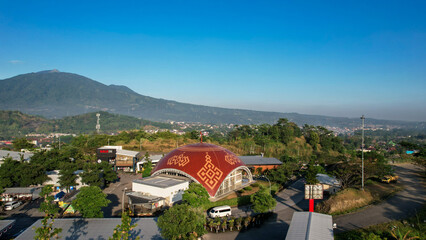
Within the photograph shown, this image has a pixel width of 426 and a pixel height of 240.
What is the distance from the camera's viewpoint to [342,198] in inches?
942

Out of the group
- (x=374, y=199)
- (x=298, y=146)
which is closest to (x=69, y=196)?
(x=374, y=199)

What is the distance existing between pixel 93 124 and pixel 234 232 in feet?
536

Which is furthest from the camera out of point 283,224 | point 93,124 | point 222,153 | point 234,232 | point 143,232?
point 93,124

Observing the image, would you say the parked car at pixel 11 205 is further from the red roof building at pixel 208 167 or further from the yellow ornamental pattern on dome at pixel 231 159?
the yellow ornamental pattern on dome at pixel 231 159

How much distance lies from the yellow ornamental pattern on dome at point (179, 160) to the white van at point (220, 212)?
26.2 ft

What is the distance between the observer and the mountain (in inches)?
5423

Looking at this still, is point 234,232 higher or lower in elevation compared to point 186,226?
lower

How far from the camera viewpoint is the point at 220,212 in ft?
74.7

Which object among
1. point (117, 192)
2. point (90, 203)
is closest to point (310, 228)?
point (90, 203)

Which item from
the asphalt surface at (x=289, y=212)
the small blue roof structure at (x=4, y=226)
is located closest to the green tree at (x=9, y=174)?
the asphalt surface at (x=289, y=212)

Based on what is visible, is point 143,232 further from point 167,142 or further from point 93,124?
point 93,124

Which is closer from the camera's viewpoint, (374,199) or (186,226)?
(186,226)

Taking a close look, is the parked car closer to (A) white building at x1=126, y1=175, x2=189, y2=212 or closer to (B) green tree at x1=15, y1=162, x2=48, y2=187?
(B) green tree at x1=15, y1=162, x2=48, y2=187

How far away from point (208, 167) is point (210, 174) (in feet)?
3.10
